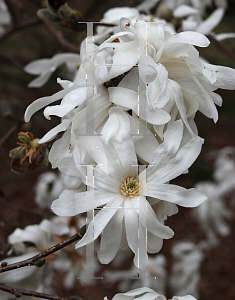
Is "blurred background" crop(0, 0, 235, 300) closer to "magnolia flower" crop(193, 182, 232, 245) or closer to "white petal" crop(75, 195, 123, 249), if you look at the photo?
"magnolia flower" crop(193, 182, 232, 245)

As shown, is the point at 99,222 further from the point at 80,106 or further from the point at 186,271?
the point at 186,271

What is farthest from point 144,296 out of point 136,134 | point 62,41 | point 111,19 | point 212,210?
point 212,210

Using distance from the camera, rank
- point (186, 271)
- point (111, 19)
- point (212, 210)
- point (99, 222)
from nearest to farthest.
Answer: point (99, 222)
point (111, 19)
point (186, 271)
point (212, 210)

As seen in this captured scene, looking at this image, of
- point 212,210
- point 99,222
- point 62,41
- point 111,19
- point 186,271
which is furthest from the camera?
point 212,210

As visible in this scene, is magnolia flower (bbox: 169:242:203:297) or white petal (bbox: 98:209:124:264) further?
magnolia flower (bbox: 169:242:203:297)

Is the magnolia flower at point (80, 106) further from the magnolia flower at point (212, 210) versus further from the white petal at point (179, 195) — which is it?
the magnolia flower at point (212, 210)

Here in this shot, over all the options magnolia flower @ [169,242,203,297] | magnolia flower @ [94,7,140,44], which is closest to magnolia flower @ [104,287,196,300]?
magnolia flower @ [94,7,140,44]

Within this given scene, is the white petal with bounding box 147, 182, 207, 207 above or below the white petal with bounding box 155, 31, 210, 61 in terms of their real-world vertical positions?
below
